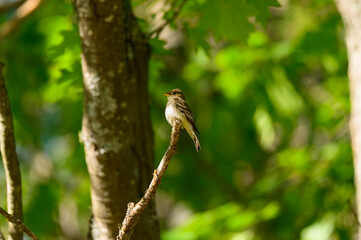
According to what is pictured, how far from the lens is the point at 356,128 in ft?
12.0

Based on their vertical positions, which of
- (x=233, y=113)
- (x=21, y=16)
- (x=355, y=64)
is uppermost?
(x=233, y=113)

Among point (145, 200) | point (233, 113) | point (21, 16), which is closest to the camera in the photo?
point (145, 200)

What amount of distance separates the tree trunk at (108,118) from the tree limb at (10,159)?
36 cm

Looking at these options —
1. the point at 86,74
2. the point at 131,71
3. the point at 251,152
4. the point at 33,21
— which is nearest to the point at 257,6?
the point at 131,71

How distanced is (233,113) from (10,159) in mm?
4800

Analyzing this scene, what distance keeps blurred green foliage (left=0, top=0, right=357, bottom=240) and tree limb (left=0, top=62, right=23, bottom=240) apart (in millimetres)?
778

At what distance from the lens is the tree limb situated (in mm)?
2398

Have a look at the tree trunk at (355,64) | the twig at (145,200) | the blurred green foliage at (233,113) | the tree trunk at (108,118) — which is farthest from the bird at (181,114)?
the tree trunk at (355,64)

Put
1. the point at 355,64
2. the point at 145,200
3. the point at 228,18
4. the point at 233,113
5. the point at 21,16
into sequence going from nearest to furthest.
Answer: the point at 145,200, the point at 228,18, the point at 355,64, the point at 21,16, the point at 233,113

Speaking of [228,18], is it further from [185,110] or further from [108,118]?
[108,118]

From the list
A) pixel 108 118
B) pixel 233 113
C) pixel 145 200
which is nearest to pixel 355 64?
pixel 108 118

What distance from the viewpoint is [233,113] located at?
22.8 feet

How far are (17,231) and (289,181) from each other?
4.14 meters

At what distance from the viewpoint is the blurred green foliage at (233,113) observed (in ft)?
15.0
